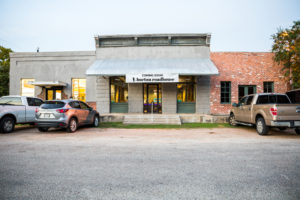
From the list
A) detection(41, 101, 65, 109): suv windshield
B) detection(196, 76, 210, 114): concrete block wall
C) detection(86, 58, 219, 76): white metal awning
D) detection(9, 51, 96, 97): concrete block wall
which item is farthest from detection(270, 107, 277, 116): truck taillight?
detection(9, 51, 96, 97): concrete block wall

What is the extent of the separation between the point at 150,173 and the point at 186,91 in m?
11.8

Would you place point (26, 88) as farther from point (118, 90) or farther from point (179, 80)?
point (179, 80)

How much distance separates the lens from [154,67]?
42.5ft

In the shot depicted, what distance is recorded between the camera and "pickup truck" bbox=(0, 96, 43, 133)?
8.29 m

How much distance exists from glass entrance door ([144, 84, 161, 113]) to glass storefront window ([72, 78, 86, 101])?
232 inches

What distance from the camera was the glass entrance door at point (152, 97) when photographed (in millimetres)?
14742

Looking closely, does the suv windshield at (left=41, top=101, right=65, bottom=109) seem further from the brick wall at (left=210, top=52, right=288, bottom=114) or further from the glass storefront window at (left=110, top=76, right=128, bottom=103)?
the brick wall at (left=210, top=52, right=288, bottom=114)

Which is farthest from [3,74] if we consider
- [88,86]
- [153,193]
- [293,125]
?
[293,125]

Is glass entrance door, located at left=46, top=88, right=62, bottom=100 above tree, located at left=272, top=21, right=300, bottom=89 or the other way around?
the other way around

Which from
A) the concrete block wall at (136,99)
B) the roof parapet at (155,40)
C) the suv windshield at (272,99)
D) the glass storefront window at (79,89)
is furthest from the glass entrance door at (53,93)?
the suv windshield at (272,99)

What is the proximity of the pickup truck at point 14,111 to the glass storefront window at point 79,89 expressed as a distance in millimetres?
5781

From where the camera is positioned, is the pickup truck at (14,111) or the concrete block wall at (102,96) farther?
the concrete block wall at (102,96)

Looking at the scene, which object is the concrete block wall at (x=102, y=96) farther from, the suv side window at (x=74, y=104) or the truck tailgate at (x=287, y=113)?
the truck tailgate at (x=287, y=113)

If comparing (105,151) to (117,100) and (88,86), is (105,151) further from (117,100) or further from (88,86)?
(88,86)
